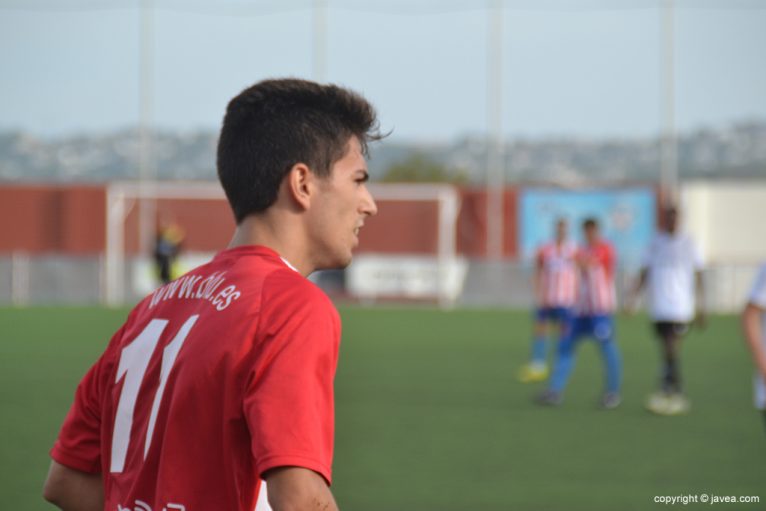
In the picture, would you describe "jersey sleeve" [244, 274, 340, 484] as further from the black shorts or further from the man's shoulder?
the black shorts

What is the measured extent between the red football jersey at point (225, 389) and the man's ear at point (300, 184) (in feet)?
0.38

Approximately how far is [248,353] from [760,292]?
3815 mm

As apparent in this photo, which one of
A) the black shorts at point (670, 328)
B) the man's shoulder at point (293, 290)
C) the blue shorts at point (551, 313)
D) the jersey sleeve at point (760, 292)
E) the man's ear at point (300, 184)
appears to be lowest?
the blue shorts at point (551, 313)

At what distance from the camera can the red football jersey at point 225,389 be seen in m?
2.08

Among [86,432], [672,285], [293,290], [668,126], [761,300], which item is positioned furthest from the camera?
[668,126]

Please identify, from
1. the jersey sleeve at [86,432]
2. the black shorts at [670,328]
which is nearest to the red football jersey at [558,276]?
the black shorts at [670,328]

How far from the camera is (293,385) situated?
2.08m

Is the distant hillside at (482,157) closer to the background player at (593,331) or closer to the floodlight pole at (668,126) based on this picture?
the floodlight pole at (668,126)

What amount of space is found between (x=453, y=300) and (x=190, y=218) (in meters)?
8.00

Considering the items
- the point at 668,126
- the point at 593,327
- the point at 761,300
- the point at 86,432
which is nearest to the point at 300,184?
the point at 86,432

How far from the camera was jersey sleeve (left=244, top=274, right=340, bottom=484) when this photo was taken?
2.05 meters

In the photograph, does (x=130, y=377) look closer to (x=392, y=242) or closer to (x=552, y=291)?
(x=552, y=291)

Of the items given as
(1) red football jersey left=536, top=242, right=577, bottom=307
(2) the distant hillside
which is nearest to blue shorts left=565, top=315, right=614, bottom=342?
(1) red football jersey left=536, top=242, right=577, bottom=307

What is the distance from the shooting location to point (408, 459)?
28.3ft
